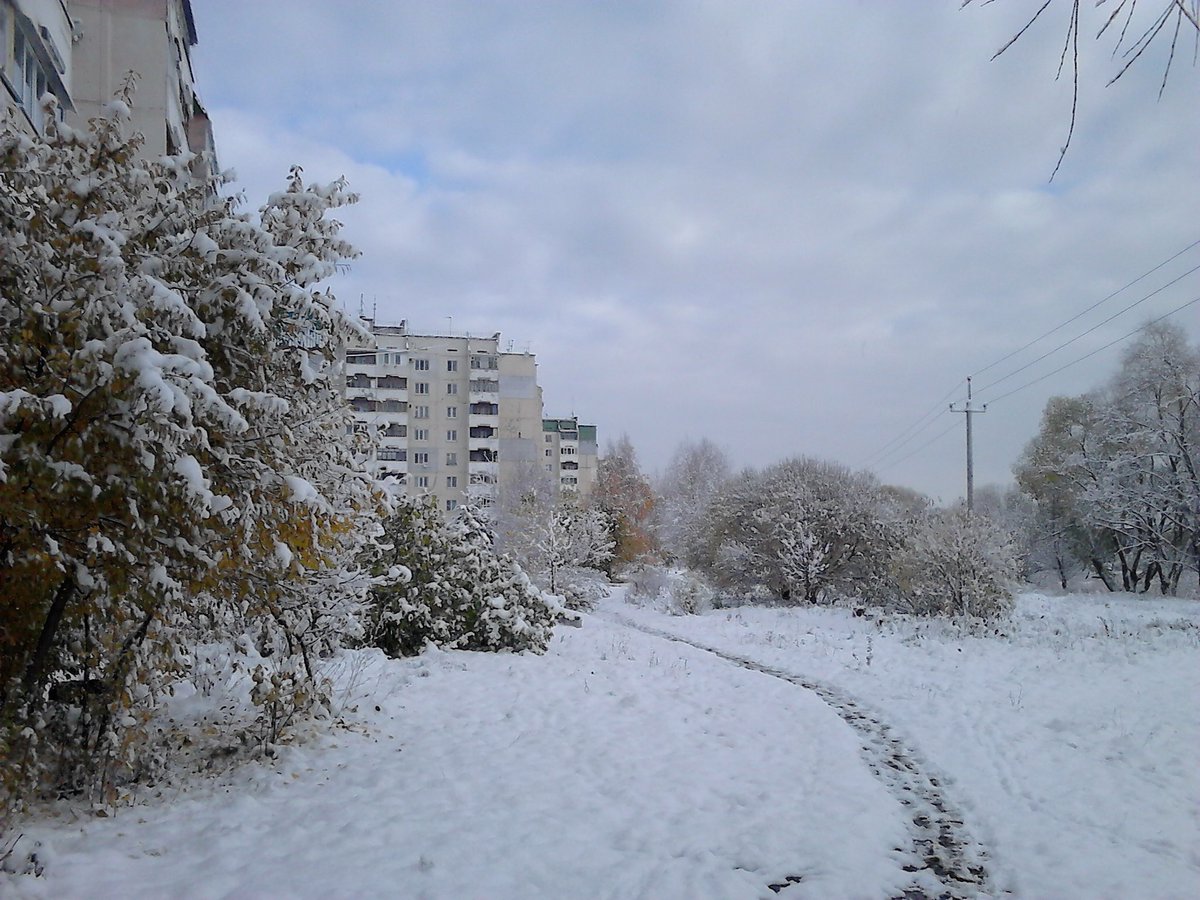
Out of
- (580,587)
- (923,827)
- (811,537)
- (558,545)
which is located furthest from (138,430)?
(580,587)

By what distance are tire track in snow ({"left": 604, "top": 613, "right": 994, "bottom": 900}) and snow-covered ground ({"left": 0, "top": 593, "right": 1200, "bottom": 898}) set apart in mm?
43

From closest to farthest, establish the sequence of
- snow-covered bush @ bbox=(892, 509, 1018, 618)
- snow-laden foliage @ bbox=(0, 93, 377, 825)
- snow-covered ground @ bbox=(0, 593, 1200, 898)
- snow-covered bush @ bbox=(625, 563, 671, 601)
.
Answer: snow-laden foliage @ bbox=(0, 93, 377, 825) → snow-covered ground @ bbox=(0, 593, 1200, 898) → snow-covered bush @ bbox=(892, 509, 1018, 618) → snow-covered bush @ bbox=(625, 563, 671, 601)

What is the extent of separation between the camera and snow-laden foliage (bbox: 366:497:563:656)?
13.3 m

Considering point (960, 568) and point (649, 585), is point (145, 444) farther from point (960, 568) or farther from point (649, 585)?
point (649, 585)

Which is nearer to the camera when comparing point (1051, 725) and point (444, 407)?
point (1051, 725)

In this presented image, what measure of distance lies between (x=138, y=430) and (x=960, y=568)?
18.8 m

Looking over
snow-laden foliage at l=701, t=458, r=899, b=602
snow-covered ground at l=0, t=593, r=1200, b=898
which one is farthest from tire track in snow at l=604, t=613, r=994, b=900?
snow-laden foliage at l=701, t=458, r=899, b=602

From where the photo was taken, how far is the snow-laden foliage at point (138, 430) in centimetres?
465

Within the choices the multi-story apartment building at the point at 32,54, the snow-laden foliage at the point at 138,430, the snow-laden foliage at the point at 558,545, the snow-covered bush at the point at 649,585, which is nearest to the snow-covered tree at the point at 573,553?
the snow-laden foliage at the point at 558,545

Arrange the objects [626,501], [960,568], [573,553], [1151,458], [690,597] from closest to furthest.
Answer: [960,568] → [690,597] → [1151,458] → [573,553] → [626,501]

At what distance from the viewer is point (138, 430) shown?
4.64 m

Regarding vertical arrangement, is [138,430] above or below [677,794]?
above

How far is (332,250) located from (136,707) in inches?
155

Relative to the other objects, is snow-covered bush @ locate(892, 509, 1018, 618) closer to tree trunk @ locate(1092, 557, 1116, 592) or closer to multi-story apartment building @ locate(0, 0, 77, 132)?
multi-story apartment building @ locate(0, 0, 77, 132)
